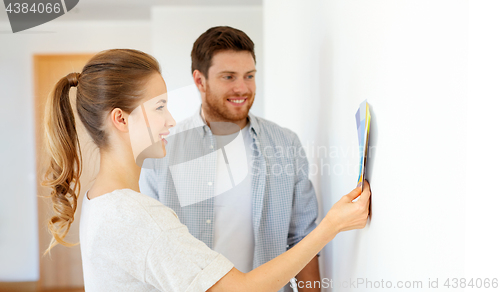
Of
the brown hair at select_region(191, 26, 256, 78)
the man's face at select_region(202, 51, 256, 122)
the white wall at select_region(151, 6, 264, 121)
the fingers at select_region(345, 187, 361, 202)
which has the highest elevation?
the white wall at select_region(151, 6, 264, 121)

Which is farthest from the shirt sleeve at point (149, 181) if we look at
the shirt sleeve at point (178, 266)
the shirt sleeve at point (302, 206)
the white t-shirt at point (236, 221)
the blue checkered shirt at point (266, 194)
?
the shirt sleeve at point (178, 266)

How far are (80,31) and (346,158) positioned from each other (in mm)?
3750

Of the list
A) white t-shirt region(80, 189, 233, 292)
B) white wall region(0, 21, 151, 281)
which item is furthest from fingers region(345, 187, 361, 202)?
white wall region(0, 21, 151, 281)

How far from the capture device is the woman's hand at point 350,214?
698mm

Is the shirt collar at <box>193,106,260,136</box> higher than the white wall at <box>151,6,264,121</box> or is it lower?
lower

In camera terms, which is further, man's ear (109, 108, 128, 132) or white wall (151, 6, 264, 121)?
white wall (151, 6, 264, 121)

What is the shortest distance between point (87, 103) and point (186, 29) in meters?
2.68

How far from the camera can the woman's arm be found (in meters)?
0.64

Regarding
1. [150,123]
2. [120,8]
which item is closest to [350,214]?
[150,123]

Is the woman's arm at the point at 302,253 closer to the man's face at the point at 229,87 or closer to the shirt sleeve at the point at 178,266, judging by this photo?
the shirt sleeve at the point at 178,266

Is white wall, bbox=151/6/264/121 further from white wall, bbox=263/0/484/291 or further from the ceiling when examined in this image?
white wall, bbox=263/0/484/291

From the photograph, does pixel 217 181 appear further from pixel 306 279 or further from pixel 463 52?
pixel 463 52

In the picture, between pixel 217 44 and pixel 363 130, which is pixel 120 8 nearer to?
pixel 217 44

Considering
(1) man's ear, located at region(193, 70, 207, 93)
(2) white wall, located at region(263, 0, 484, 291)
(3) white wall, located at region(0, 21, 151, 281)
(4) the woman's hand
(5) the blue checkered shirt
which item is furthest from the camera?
(3) white wall, located at region(0, 21, 151, 281)
